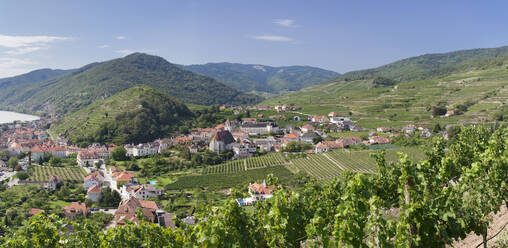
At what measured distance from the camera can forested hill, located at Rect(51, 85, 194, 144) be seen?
84.9m

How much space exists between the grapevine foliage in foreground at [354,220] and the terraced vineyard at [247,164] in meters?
48.6

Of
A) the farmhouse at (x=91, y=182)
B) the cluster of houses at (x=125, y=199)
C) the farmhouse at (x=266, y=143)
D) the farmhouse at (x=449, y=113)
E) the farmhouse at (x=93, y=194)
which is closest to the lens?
the cluster of houses at (x=125, y=199)

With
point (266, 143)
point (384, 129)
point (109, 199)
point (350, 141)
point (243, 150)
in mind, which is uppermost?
point (384, 129)

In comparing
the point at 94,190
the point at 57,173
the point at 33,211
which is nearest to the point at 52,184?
the point at 94,190

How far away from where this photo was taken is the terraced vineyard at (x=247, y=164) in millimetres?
58625

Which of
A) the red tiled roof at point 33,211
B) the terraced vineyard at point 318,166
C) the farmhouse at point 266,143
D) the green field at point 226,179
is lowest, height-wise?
the green field at point 226,179

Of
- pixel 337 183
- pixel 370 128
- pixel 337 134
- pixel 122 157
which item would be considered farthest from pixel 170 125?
pixel 337 183

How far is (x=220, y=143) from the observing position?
7288 centimetres

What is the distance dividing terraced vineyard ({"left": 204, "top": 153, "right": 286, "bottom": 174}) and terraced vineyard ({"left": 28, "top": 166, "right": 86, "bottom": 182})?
23430 mm

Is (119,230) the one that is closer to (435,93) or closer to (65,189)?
(65,189)

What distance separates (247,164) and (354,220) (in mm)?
55540

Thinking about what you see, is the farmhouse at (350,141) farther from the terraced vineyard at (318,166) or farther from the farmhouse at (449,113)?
the farmhouse at (449,113)

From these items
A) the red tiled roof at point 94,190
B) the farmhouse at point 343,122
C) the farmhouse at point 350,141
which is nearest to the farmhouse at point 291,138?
the farmhouse at point 350,141

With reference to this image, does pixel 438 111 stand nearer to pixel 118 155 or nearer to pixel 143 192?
pixel 143 192
